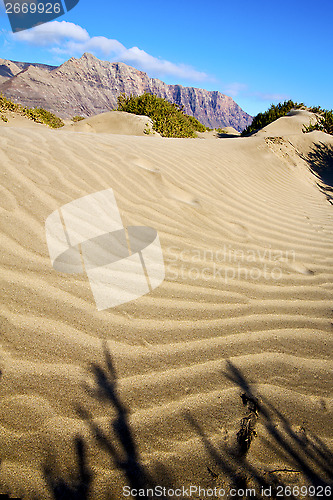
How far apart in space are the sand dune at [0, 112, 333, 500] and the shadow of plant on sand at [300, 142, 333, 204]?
351 centimetres

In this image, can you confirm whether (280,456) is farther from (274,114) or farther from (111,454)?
(274,114)

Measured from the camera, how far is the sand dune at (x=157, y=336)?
977 millimetres

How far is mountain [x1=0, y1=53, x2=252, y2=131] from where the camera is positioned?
4881cm

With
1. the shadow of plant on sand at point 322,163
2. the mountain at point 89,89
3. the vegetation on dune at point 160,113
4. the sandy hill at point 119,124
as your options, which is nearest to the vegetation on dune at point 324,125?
the shadow of plant on sand at point 322,163

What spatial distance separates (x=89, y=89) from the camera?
2667 inches

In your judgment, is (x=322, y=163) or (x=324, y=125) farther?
(x=324, y=125)

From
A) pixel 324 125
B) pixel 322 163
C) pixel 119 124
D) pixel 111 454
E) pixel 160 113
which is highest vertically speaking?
pixel 324 125

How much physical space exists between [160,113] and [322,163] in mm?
6047

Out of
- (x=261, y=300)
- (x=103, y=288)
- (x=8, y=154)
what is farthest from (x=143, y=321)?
(x=8, y=154)

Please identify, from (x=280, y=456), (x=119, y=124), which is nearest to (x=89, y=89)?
(x=119, y=124)

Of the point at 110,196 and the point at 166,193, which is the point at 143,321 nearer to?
the point at 110,196

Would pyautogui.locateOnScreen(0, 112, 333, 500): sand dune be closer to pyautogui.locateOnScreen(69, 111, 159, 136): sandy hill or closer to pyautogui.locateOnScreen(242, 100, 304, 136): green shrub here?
pyautogui.locateOnScreen(69, 111, 159, 136): sandy hill

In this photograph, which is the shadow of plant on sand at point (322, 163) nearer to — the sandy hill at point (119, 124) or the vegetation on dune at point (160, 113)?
the vegetation on dune at point (160, 113)

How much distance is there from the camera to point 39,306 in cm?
144
